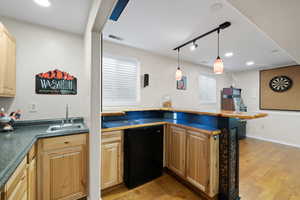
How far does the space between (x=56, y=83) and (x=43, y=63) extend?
343 millimetres

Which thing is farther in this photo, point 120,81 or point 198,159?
point 120,81

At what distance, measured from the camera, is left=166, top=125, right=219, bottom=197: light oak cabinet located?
1.63 m

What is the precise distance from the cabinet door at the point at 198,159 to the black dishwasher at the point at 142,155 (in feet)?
1.71

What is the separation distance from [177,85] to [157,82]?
2.36ft

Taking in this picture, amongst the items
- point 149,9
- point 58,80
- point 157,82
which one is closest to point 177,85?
point 157,82

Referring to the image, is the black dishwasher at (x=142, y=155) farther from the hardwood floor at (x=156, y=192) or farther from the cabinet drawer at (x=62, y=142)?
the cabinet drawer at (x=62, y=142)

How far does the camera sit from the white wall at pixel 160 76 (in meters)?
2.79

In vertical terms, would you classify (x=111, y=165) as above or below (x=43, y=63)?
below

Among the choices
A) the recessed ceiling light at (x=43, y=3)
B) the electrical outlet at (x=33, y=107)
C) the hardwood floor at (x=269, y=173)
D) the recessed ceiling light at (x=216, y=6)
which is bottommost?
the hardwood floor at (x=269, y=173)

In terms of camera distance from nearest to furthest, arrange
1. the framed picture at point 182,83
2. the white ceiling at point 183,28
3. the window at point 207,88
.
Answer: the white ceiling at point 183,28, the framed picture at point 182,83, the window at point 207,88

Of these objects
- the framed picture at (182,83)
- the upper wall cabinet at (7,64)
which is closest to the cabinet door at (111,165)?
the upper wall cabinet at (7,64)

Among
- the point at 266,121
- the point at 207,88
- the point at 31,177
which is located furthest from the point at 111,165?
the point at 266,121

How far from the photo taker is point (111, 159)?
1848 millimetres

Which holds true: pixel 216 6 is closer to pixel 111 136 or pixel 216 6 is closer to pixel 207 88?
pixel 111 136
